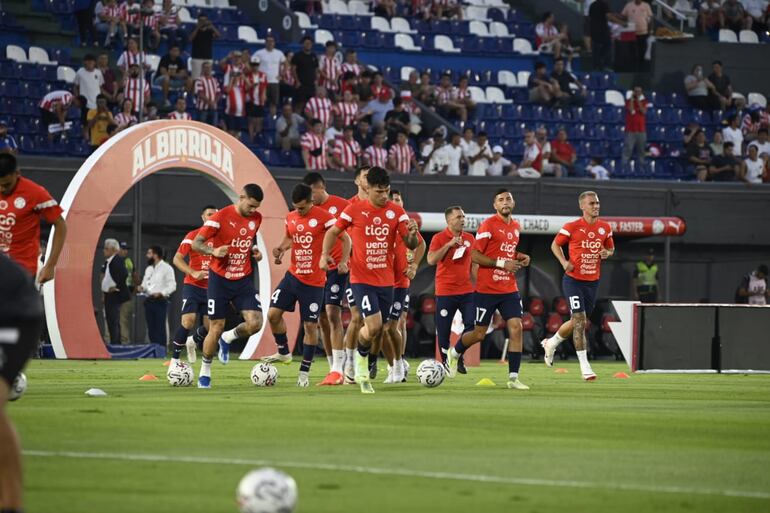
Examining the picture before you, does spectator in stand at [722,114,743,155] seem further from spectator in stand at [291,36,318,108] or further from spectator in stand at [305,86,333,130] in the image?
spectator in stand at [291,36,318,108]

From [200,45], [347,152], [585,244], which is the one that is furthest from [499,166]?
[585,244]

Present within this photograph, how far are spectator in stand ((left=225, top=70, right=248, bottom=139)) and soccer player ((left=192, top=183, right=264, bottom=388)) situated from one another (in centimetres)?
1378

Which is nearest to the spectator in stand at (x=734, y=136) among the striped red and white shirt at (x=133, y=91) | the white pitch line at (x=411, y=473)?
the striped red and white shirt at (x=133, y=91)

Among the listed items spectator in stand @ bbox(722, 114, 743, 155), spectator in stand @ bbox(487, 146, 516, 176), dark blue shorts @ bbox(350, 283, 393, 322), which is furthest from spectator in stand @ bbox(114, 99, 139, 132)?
spectator in stand @ bbox(722, 114, 743, 155)

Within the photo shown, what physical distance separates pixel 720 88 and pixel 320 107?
40.9 ft

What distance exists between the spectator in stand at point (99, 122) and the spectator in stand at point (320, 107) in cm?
485

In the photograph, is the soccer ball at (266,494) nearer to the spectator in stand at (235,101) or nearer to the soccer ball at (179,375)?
the soccer ball at (179,375)

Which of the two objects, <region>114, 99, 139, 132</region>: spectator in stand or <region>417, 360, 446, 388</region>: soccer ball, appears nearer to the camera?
<region>417, 360, 446, 388</region>: soccer ball

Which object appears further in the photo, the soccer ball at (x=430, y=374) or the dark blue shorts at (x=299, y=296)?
the dark blue shorts at (x=299, y=296)

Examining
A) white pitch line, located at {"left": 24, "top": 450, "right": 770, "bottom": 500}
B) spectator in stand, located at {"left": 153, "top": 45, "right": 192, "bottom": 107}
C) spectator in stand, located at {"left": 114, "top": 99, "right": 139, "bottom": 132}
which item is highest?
spectator in stand, located at {"left": 153, "top": 45, "right": 192, "bottom": 107}

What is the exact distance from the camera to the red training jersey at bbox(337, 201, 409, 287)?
16.7 metres

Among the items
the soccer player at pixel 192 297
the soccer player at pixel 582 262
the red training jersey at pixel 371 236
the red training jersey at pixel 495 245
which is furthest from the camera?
the soccer player at pixel 582 262

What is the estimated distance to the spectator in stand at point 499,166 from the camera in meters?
32.6

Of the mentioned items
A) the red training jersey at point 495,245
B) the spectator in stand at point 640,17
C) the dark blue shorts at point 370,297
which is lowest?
the dark blue shorts at point 370,297
